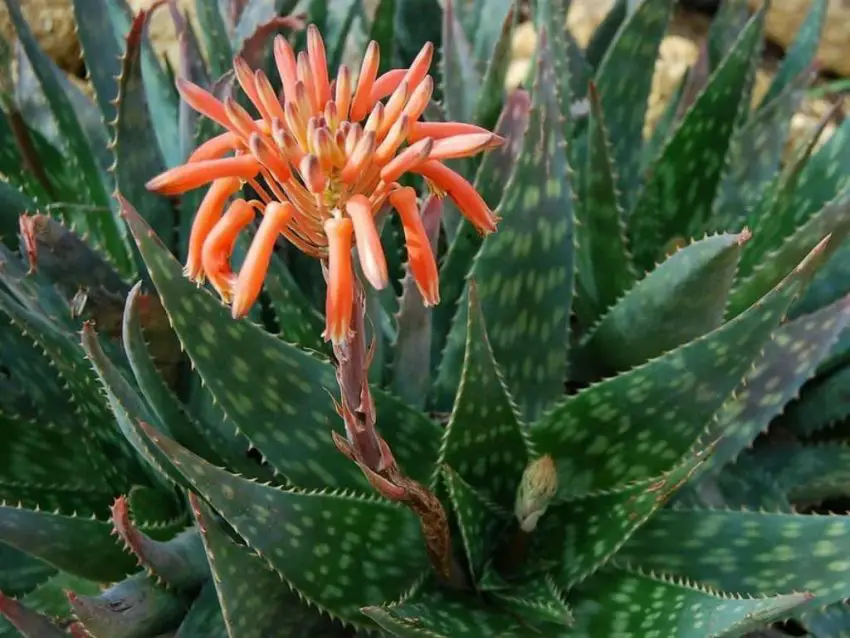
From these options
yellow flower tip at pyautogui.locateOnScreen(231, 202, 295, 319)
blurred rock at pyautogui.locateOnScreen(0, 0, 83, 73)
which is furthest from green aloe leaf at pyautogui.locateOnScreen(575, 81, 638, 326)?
blurred rock at pyautogui.locateOnScreen(0, 0, 83, 73)

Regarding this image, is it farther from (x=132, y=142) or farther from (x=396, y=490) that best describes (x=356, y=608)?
(x=132, y=142)

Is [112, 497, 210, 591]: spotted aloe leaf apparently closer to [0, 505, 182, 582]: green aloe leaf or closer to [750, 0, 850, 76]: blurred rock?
[0, 505, 182, 582]: green aloe leaf

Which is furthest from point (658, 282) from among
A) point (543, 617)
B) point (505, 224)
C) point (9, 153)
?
point (9, 153)

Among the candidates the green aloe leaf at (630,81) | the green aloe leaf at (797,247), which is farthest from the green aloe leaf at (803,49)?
the green aloe leaf at (797,247)

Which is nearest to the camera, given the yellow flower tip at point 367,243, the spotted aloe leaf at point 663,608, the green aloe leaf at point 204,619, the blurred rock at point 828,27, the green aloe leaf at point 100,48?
the yellow flower tip at point 367,243

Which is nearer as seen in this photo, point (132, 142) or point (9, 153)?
point (132, 142)

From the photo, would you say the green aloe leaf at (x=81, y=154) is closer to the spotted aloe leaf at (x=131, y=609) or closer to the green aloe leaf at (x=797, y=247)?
the spotted aloe leaf at (x=131, y=609)
